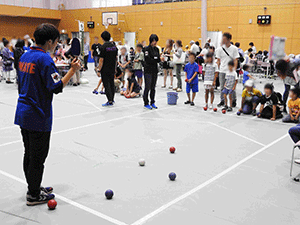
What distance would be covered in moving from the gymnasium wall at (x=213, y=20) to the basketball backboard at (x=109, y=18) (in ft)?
1.54

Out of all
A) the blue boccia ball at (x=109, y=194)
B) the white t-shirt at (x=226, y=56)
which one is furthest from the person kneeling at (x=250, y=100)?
the blue boccia ball at (x=109, y=194)

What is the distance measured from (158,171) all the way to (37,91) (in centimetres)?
220

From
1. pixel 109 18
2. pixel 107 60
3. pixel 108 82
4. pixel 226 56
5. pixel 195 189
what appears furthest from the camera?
pixel 109 18

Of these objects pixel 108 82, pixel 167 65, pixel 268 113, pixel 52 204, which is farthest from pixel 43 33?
pixel 167 65

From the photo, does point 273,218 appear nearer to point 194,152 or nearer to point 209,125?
point 194,152

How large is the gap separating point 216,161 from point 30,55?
329 centimetres

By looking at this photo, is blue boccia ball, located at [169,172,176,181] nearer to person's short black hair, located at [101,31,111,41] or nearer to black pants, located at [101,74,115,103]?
black pants, located at [101,74,115,103]

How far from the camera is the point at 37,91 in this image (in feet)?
10.8

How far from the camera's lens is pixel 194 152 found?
5.50 meters

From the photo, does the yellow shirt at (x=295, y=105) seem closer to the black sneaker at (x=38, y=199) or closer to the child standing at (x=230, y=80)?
the child standing at (x=230, y=80)

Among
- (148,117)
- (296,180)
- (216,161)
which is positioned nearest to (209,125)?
(148,117)

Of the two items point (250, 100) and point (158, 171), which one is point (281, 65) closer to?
point (158, 171)

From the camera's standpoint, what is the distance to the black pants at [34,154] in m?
3.39

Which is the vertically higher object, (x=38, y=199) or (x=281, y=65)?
(x=281, y=65)
